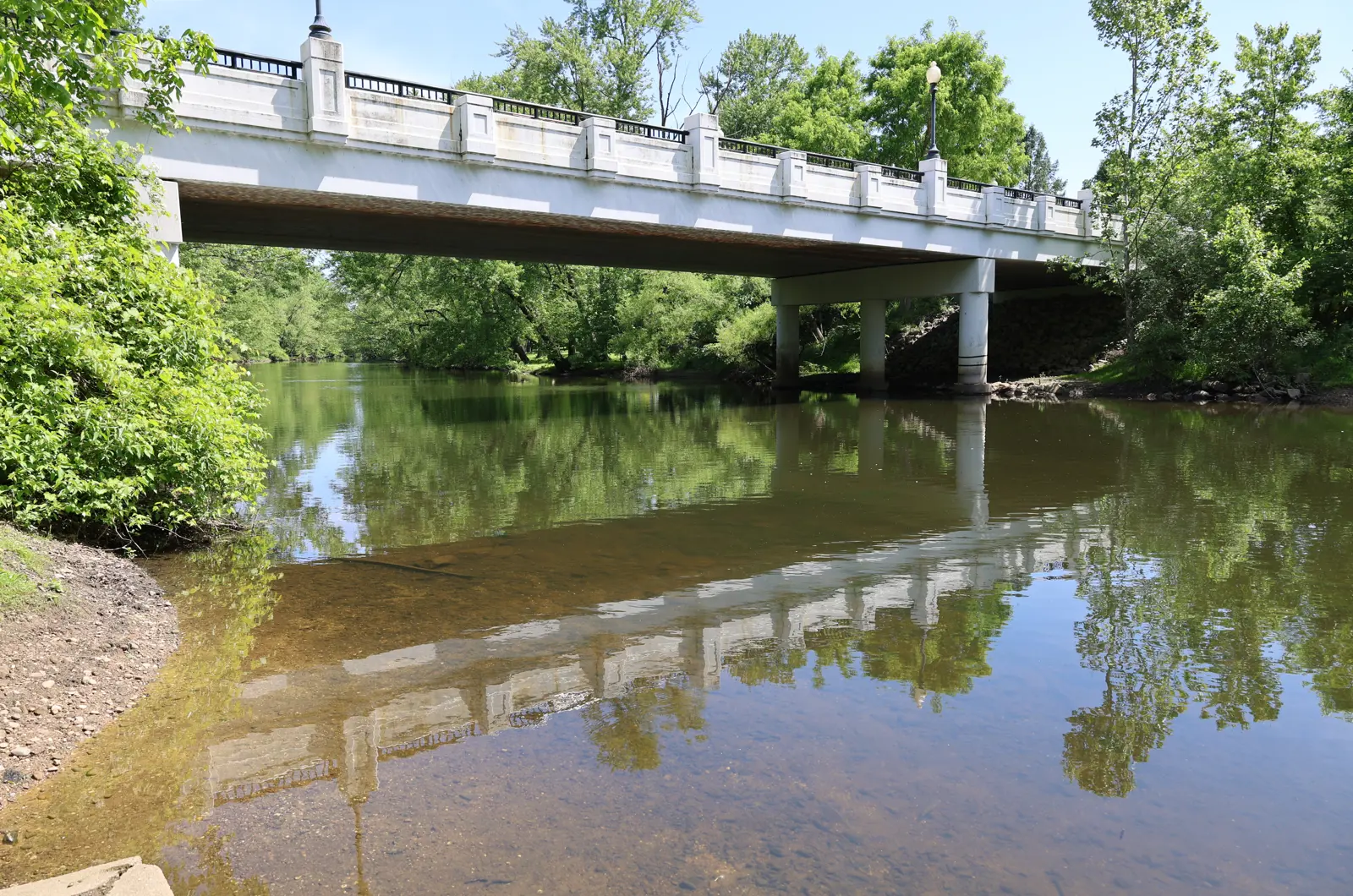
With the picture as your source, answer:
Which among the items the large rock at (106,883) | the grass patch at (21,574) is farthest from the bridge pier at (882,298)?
the large rock at (106,883)

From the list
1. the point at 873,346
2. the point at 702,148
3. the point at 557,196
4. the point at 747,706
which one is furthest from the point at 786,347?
the point at 747,706

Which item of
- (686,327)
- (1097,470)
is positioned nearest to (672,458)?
(1097,470)

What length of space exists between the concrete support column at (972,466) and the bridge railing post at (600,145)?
32.6 ft

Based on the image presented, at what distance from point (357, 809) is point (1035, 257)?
32.0 m

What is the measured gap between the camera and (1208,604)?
6.69 metres

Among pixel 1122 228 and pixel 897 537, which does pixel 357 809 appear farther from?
pixel 1122 228

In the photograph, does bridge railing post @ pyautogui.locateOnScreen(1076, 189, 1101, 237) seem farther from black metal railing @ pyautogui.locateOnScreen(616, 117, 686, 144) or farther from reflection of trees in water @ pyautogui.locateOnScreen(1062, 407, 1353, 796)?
reflection of trees in water @ pyautogui.locateOnScreen(1062, 407, 1353, 796)

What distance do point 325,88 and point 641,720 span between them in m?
15.2

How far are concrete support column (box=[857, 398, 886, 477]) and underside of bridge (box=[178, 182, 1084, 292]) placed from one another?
5.01m

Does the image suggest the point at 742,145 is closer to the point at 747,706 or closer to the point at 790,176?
the point at 790,176

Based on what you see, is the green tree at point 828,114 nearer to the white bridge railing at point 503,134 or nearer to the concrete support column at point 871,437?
the white bridge railing at point 503,134

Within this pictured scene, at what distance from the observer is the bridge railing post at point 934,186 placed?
89.9 feet

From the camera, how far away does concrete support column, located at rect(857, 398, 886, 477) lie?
1452 cm

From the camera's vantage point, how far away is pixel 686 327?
41.9 meters
